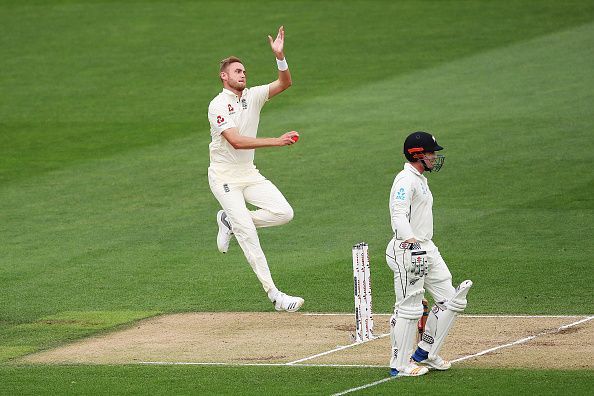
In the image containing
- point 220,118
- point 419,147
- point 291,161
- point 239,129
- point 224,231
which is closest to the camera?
point 419,147

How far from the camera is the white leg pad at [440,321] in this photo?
10.0 metres

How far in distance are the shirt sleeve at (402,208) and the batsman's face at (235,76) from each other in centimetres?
316

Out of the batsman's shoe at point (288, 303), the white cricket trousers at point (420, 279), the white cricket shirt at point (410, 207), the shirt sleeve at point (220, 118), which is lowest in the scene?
the batsman's shoe at point (288, 303)

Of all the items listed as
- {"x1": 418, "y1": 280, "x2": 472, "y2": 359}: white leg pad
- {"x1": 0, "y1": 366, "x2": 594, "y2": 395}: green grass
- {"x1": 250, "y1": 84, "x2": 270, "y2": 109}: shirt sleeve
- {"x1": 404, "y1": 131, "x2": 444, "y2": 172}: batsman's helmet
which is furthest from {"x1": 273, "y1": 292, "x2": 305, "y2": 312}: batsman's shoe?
{"x1": 404, "y1": 131, "x2": 444, "y2": 172}: batsman's helmet

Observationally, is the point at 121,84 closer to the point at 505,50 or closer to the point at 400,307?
the point at 505,50

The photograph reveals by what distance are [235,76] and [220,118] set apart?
0.52m

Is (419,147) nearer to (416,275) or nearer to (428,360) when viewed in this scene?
(416,275)

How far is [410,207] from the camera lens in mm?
10172

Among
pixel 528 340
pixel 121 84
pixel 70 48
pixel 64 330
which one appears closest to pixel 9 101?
pixel 121 84

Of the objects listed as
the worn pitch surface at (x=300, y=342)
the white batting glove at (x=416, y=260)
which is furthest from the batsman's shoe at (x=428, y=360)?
the white batting glove at (x=416, y=260)

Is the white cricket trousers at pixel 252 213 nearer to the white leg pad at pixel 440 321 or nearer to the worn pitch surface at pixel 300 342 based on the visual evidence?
the worn pitch surface at pixel 300 342

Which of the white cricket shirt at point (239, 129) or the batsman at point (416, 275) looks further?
the white cricket shirt at point (239, 129)

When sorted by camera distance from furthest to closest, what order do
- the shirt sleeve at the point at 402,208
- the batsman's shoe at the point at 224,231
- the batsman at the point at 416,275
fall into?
the batsman's shoe at the point at 224,231, the batsman at the point at 416,275, the shirt sleeve at the point at 402,208

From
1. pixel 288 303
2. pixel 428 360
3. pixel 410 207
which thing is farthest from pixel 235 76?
pixel 428 360
